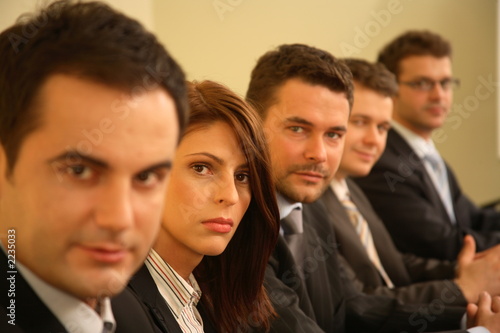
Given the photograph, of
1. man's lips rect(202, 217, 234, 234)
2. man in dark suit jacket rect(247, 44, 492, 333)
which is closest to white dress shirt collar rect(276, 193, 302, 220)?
man in dark suit jacket rect(247, 44, 492, 333)

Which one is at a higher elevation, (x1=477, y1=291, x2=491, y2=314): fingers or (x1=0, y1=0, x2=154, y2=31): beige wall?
(x1=0, y1=0, x2=154, y2=31): beige wall

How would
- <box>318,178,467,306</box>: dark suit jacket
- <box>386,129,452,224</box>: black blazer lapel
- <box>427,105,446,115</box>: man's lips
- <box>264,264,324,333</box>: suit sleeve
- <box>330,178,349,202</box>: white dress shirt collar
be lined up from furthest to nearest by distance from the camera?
<box>427,105,446,115</box>: man's lips → <box>386,129,452,224</box>: black blazer lapel → <box>330,178,349,202</box>: white dress shirt collar → <box>318,178,467,306</box>: dark suit jacket → <box>264,264,324,333</box>: suit sleeve

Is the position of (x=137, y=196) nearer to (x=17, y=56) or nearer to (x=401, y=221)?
(x=17, y=56)

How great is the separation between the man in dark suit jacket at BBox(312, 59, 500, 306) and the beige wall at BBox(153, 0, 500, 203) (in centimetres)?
40

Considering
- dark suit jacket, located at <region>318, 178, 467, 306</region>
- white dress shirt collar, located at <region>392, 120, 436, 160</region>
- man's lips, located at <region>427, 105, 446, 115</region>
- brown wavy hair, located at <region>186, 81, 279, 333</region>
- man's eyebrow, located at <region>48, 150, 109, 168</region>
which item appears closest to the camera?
man's eyebrow, located at <region>48, 150, 109, 168</region>

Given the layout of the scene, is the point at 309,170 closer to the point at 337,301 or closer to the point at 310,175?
the point at 310,175

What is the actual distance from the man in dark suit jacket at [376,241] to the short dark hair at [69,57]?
51.5 inches

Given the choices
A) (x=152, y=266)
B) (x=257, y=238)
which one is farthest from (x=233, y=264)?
(x=152, y=266)

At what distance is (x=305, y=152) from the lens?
1.56 meters

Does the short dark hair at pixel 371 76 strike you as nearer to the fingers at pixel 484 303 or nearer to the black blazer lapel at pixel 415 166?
the black blazer lapel at pixel 415 166

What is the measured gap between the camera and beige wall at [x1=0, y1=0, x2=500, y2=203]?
216cm

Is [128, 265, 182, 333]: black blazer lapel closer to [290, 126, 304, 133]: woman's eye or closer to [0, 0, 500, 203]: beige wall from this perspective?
[0, 0, 500, 203]: beige wall

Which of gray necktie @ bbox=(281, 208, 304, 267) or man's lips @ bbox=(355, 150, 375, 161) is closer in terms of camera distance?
gray necktie @ bbox=(281, 208, 304, 267)

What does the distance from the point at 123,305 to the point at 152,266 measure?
0.18m
